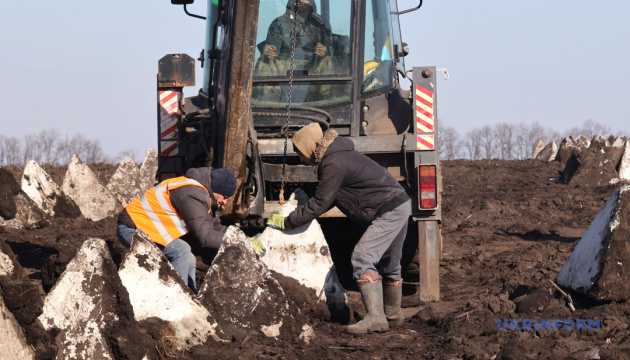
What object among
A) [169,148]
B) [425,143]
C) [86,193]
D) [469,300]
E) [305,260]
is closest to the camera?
[305,260]

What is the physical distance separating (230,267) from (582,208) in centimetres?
980

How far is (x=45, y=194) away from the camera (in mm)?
11188

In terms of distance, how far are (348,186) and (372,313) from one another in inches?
36.2

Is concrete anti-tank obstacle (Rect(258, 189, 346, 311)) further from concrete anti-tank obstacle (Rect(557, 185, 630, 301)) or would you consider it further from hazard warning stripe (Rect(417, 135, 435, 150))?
concrete anti-tank obstacle (Rect(557, 185, 630, 301))

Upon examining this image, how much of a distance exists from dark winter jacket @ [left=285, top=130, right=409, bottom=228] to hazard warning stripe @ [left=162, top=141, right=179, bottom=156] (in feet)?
6.89

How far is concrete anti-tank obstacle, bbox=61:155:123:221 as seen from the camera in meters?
11.8

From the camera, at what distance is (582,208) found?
13.8m

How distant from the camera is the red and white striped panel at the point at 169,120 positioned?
7656 millimetres

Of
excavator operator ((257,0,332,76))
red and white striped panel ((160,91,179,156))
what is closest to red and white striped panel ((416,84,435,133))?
excavator operator ((257,0,332,76))

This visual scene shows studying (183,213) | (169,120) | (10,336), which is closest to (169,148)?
(169,120)

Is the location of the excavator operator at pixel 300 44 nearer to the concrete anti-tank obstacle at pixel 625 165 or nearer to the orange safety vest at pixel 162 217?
the orange safety vest at pixel 162 217

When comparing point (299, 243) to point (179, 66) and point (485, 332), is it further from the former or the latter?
point (179, 66)

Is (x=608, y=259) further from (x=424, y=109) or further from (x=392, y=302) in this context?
(x=424, y=109)

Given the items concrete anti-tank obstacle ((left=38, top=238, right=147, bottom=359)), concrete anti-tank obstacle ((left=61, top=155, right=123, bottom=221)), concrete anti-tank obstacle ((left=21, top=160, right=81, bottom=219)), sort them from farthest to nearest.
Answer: concrete anti-tank obstacle ((left=61, top=155, right=123, bottom=221))
concrete anti-tank obstacle ((left=21, top=160, right=81, bottom=219))
concrete anti-tank obstacle ((left=38, top=238, right=147, bottom=359))
